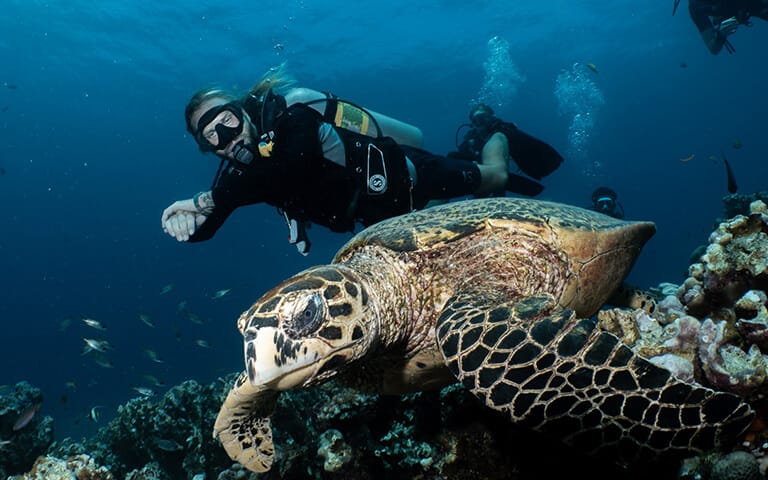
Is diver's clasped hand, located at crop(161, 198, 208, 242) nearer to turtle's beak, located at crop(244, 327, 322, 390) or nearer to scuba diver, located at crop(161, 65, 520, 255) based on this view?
scuba diver, located at crop(161, 65, 520, 255)

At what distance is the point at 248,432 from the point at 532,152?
5647 millimetres

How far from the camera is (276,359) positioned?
202 centimetres

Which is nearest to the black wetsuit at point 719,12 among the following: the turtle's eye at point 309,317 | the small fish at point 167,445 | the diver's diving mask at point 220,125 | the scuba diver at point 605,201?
the scuba diver at point 605,201

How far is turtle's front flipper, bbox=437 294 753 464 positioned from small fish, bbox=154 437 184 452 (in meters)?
5.20

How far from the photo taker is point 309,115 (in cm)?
448

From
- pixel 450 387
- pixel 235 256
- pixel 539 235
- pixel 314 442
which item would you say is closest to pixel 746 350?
pixel 539 235

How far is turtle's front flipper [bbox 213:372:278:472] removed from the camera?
3.05 m

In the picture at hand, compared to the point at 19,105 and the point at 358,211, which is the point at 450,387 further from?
the point at 19,105

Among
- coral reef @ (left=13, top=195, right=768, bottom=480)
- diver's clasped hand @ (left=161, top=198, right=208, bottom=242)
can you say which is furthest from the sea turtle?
diver's clasped hand @ (left=161, top=198, right=208, bottom=242)

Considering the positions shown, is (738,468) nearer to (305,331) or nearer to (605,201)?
(305,331)

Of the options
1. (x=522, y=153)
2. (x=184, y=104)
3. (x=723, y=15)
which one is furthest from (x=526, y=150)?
(x=184, y=104)

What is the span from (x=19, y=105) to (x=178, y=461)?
56.0 metres

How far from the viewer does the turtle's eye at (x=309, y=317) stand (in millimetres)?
2123

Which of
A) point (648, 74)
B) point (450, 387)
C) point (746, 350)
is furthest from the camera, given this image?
point (648, 74)
